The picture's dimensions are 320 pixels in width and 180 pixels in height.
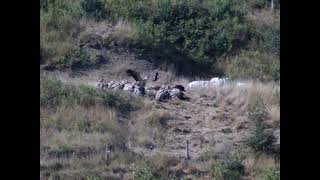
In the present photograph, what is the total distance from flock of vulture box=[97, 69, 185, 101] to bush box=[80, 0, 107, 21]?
2968 mm

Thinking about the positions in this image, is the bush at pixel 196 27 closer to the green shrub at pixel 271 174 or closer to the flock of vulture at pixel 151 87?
the flock of vulture at pixel 151 87

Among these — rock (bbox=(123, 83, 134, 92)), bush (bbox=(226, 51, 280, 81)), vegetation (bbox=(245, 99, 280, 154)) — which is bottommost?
vegetation (bbox=(245, 99, 280, 154))

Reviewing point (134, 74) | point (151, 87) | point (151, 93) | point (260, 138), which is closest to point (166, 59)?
point (134, 74)

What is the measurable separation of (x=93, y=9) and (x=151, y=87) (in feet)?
12.5

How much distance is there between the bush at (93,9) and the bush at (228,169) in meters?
7.77

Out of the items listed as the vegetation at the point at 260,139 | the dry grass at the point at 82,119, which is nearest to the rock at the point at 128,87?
the dry grass at the point at 82,119

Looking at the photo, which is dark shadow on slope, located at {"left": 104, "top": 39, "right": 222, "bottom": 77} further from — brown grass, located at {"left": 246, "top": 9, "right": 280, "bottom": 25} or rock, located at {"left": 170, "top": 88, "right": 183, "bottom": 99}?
brown grass, located at {"left": 246, "top": 9, "right": 280, "bottom": 25}

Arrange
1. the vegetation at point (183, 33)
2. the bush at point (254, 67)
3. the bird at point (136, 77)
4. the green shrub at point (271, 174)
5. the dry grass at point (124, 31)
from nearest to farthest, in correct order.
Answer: the green shrub at point (271, 174), the bird at point (136, 77), the bush at point (254, 67), the vegetation at point (183, 33), the dry grass at point (124, 31)

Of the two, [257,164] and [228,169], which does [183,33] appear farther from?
[228,169]

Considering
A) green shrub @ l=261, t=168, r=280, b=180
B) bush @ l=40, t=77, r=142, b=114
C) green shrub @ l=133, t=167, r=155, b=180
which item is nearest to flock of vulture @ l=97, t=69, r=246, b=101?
bush @ l=40, t=77, r=142, b=114

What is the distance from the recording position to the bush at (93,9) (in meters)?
15.6

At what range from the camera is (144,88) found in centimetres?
1229

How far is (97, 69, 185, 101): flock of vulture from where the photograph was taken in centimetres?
1194
